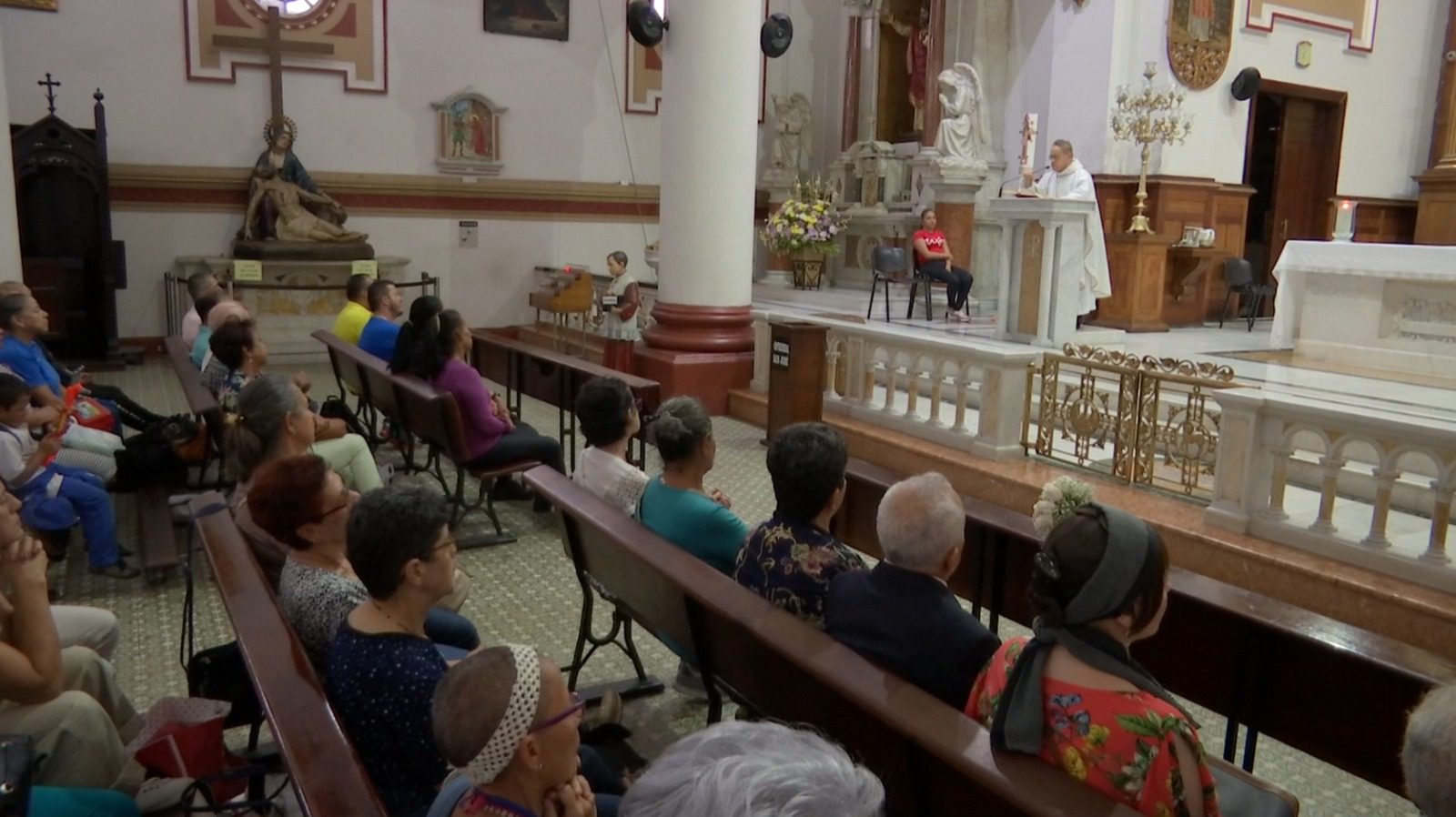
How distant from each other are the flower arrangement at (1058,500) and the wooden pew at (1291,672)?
0.41m

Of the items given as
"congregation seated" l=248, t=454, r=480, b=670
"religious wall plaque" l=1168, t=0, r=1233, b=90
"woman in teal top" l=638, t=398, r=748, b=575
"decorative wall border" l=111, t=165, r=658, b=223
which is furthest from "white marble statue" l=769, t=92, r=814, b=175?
"congregation seated" l=248, t=454, r=480, b=670

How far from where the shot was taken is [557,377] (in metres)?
6.07

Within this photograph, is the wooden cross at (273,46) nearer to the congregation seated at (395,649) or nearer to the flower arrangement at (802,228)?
the flower arrangement at (802,228)

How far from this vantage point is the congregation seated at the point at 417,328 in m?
4.93

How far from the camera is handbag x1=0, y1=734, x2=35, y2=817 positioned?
1.62m

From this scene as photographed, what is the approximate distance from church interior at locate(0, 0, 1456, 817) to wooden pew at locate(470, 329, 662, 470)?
56mm

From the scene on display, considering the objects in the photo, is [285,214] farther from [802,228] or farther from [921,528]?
[921,528]

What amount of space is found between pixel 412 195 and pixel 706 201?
5.18 m

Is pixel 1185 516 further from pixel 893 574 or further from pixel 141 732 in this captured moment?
pixel 141 732

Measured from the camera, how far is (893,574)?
2125 millimetres

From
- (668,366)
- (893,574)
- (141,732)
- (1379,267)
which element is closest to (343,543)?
(141,732)

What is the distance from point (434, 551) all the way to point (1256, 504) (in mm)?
3561

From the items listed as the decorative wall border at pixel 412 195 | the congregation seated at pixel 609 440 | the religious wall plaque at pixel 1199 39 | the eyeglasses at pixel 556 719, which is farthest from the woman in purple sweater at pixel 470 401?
the religious wall plaque at pixel 1199 39

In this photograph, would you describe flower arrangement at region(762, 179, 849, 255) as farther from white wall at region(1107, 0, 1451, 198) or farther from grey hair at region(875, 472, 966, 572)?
grey hair at region(875, 472, 966, 572)
